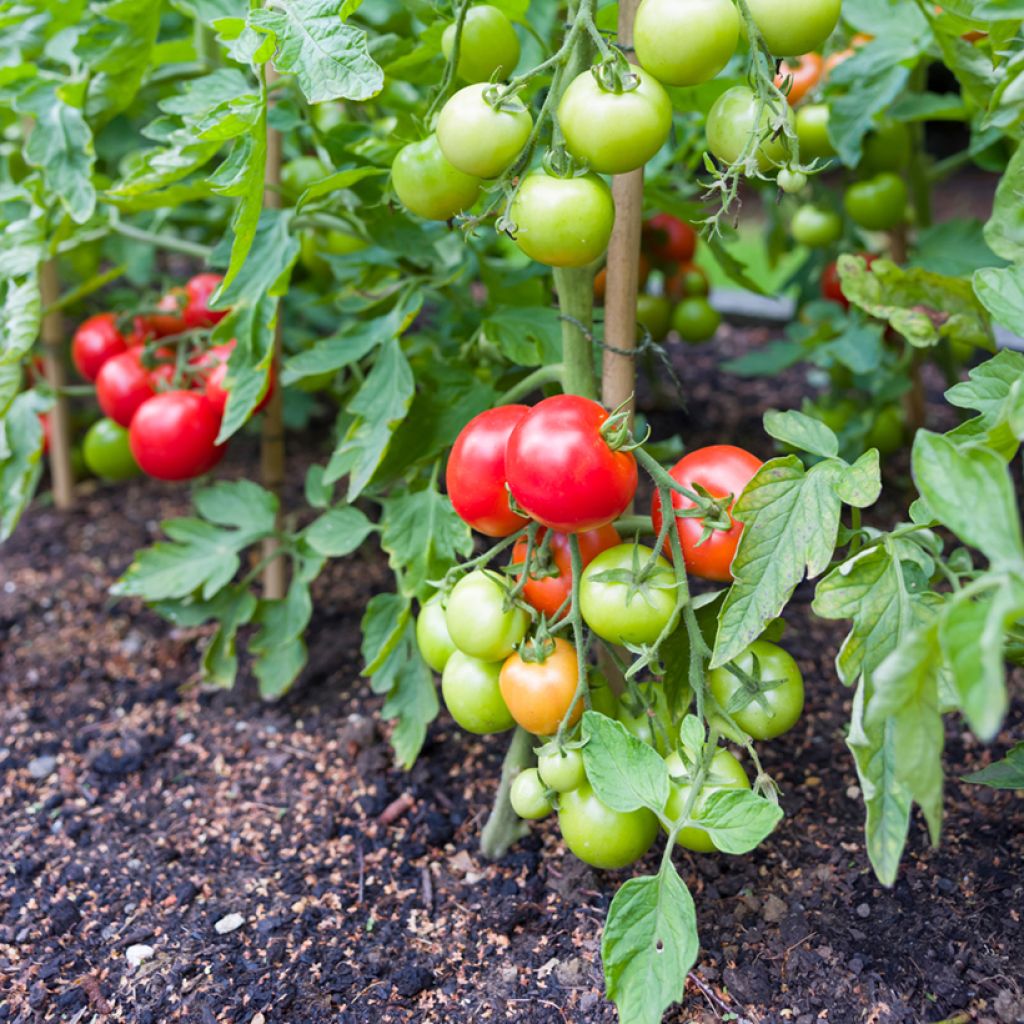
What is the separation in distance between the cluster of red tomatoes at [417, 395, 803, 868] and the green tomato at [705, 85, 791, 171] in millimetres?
227

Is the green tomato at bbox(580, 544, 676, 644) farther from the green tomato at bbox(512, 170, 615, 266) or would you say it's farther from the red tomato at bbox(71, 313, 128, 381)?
the red tomato at bbox(71, 313, 128, 381)

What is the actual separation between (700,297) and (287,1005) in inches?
50.5

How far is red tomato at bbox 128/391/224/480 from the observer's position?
1.32 meters

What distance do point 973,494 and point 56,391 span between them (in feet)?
4.73

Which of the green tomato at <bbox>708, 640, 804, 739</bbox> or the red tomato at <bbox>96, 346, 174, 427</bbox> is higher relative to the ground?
the green tomato at <bbox>708, 640, 804, 739</bbox>

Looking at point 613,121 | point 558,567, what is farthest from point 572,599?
point 613,121

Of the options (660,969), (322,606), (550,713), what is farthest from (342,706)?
(660,969)

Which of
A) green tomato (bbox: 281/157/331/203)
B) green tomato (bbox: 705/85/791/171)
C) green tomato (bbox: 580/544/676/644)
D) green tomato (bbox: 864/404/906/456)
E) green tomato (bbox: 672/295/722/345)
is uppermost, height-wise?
green tomato (bbox: 705/85/791/171)

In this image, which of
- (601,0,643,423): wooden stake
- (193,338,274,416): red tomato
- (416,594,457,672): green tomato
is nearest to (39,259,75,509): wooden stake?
(193,338,274,416): red tomato

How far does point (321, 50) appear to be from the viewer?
776 millimetres

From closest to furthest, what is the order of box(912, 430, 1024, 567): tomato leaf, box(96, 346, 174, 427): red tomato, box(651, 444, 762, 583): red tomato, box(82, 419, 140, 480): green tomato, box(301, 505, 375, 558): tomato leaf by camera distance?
box(912, 430, 1024, 567): tomato leaf, box(651, 444, 762, 583): red tomato, box(301, 505, 375, 558): tomato leaf, box(96, 346, 174, 427): red tomato, box(82, 419, 140, 480): green tomato

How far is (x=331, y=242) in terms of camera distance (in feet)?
4.45

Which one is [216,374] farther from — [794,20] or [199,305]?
[794,20]

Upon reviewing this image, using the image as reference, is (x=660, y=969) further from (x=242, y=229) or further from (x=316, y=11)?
(x=316, y=11)
